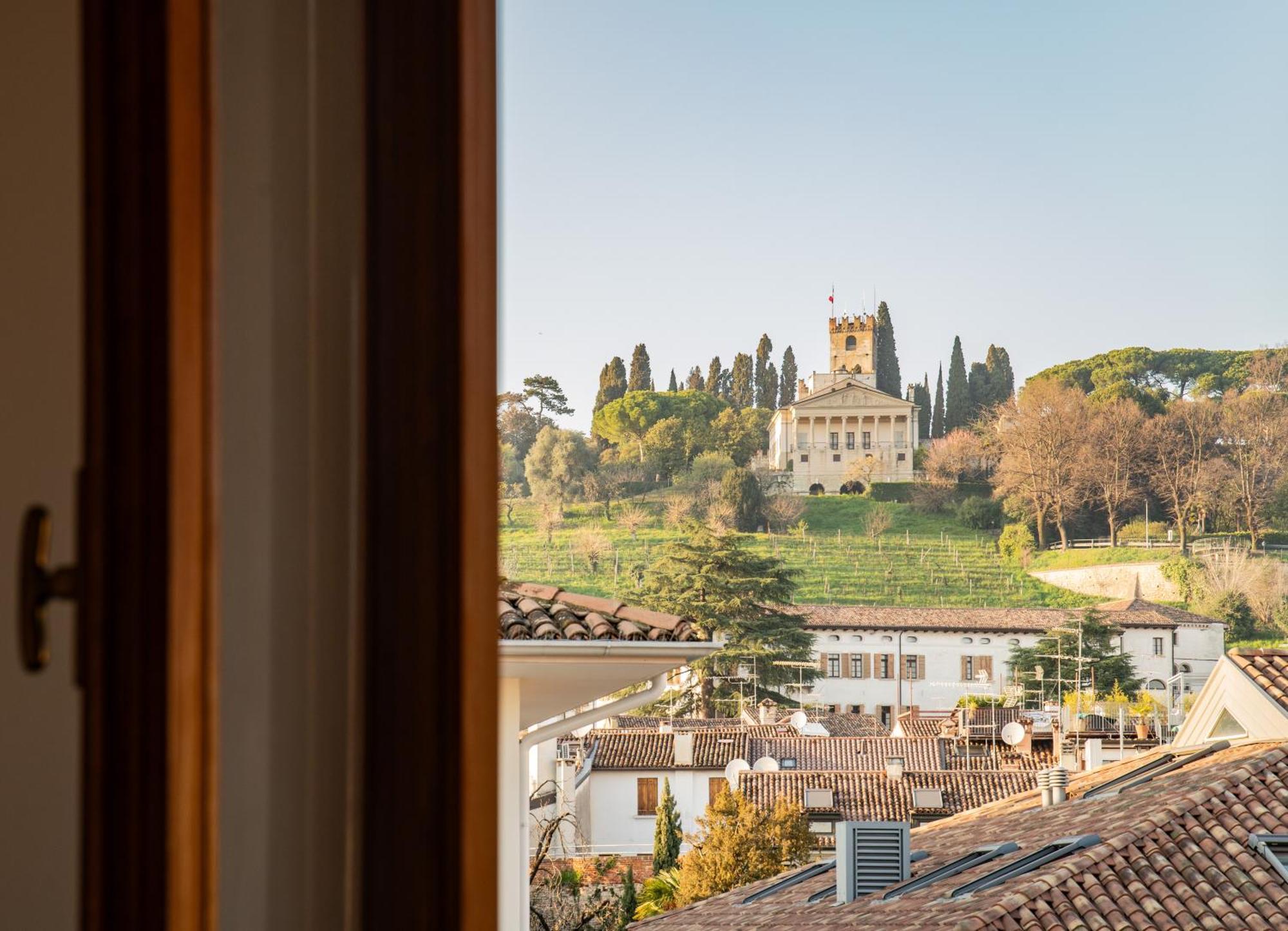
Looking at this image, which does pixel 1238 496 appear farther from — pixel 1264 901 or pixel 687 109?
pixel 1264 901

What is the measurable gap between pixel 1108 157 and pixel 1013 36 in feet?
11.8

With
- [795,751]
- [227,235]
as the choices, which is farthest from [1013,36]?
[227,235]

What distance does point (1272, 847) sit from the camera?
14.7 feet

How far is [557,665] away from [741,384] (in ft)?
86.0

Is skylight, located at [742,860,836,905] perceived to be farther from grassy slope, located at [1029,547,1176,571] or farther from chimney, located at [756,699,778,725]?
grassy slope, located at [1029,547,1176,571]

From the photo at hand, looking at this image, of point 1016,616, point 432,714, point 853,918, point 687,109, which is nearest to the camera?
point 432,714

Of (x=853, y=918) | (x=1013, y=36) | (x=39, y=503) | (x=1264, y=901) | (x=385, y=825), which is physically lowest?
(x=853, y=918)

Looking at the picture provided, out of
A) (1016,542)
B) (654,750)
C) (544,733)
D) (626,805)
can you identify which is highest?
(544,733)

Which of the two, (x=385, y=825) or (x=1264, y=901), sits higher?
(x=385, y=825)

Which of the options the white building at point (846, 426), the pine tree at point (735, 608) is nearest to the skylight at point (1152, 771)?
the pine tree at point (735, 608)

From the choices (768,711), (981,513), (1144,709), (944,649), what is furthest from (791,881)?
(981,513)

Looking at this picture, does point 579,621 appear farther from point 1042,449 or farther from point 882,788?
point 1042,449

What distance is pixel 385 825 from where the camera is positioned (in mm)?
585

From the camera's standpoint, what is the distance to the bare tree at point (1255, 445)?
2472cm
